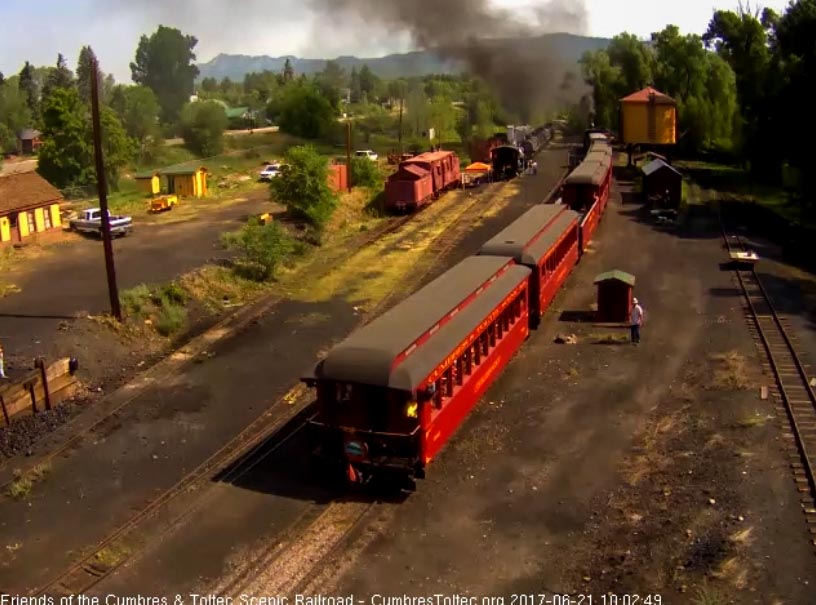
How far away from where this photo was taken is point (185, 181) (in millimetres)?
55750

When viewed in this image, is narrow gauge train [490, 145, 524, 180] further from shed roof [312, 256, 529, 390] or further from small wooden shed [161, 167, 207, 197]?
shed roof [312, 256, 529, 390]

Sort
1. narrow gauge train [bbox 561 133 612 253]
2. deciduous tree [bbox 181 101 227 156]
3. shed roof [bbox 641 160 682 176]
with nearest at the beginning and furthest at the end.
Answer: narrow gauge train [bbox 561 133 612 253] → shed roof [bbox 641 160 682 176] → deciduous tree [bbox 181 101 227 156]

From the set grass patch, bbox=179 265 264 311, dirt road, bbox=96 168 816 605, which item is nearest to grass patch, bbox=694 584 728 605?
dirt road, bbox=96 168 816 605

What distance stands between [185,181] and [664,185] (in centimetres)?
3212

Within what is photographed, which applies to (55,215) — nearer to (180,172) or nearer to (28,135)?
(180,172)

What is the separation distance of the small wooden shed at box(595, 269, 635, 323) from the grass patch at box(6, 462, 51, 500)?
58.6 ft

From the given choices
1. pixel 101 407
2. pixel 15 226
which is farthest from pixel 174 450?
pixel 15 226

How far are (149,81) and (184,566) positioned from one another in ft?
525

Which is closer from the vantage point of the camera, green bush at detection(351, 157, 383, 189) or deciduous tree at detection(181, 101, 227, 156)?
green bush at detection(351, 157, 383, 189)

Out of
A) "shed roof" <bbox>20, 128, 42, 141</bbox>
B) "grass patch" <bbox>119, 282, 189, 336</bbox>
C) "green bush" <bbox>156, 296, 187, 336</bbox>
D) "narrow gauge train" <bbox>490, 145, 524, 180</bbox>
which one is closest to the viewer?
"green bush" <bbox>156, 296, 187, 336</bbox>

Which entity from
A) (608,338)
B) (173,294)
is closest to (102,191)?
(173,294)

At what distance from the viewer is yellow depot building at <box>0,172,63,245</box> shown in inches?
1533

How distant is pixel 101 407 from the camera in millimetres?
21516

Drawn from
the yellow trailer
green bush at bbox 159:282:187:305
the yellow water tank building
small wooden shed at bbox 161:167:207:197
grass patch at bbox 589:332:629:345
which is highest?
the yellow water tank building
